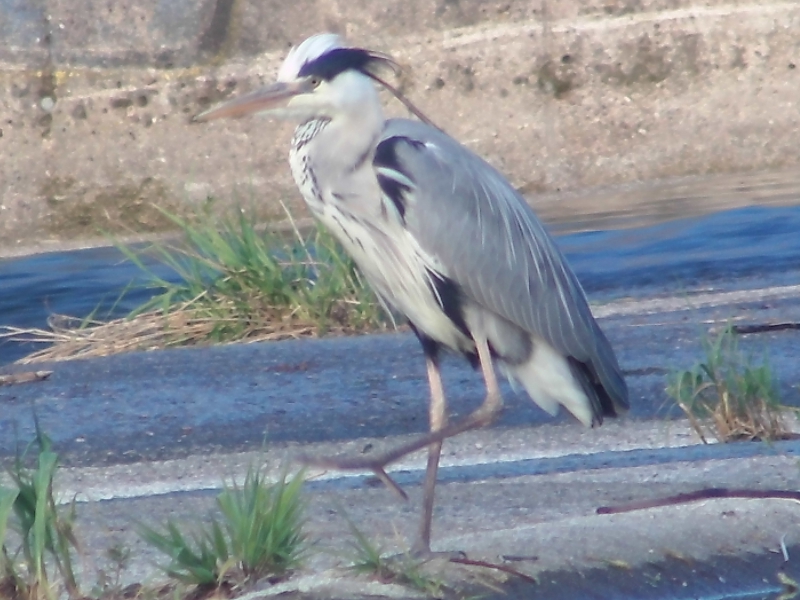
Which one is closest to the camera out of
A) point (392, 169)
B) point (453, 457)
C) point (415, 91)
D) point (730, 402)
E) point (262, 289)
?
point (392, 169)

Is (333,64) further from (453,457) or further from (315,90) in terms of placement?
(453,457)

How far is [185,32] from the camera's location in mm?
11570

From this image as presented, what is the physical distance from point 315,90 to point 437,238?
1.59 feet

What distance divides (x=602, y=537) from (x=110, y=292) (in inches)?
237

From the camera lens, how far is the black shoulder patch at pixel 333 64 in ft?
11.9

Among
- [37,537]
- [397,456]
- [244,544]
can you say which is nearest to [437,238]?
[397,456]

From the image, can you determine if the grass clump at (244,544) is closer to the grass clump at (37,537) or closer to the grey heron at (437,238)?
the grass clump at (37,537)

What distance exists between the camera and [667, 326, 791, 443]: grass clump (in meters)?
3.94

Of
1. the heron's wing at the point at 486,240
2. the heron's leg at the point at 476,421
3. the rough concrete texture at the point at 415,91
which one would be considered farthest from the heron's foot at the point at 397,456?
the rough concrete texture at the point at 415,91

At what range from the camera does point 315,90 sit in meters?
3.67

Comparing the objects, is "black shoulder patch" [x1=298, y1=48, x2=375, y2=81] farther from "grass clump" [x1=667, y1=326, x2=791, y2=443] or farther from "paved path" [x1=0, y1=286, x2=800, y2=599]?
"grass clump" [x1=667, y1=326, x2=791, y2=443]

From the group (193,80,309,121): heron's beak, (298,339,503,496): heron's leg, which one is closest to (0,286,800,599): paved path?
(298,339,503,496): heron's leg

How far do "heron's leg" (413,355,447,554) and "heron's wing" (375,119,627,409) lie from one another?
0.76 feet

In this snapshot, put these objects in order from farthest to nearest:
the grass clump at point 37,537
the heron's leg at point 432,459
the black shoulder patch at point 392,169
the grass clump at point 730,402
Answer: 1. the grass clump at point 730,402
2. the black shoulder patch at point 392,169
3. the heron's leg at point 432,459
4. the grass clump at point 37,537
